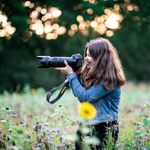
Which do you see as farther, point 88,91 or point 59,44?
point 59,44

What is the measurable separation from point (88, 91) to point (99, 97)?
0.12 m

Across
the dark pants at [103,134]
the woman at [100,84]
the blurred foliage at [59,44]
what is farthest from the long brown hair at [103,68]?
the blurred foliage at [59,44]

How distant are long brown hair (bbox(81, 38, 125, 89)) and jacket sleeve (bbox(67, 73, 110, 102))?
54mm

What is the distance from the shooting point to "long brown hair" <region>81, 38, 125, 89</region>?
523 centimetres

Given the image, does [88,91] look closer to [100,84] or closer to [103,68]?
[100,84]

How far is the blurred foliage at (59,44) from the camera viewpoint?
7.36m

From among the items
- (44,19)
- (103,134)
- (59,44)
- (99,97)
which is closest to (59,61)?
(99,97)

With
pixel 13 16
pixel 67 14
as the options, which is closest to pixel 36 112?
pixel 67 14

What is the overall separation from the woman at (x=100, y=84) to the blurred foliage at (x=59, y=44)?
1577 millimetres

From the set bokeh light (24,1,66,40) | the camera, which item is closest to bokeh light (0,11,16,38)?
bokeh light (24,1,66,40)

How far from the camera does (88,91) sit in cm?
516

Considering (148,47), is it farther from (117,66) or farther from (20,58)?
(117,66)

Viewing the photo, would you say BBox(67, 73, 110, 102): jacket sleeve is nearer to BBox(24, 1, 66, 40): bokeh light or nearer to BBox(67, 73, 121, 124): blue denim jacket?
BBox(67, 73, 121, 124): blue denim jacket

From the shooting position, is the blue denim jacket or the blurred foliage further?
the blurred foliage
